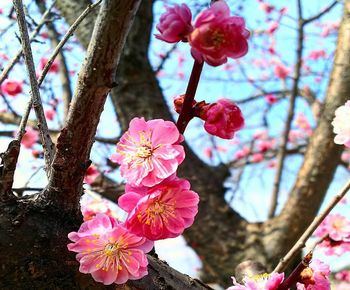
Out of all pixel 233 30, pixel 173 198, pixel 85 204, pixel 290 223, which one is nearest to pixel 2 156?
pixel 173 198

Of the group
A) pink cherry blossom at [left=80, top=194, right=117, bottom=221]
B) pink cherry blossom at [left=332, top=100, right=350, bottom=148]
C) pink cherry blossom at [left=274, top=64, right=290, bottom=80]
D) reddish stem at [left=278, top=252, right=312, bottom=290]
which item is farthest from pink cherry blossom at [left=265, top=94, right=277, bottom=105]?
reddish stem at [left=278, top=252, right=312, bottom=290]

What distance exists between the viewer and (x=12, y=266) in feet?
2.64

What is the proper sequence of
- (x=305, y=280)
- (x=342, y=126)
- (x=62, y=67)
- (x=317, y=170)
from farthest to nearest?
(x=62, y=67) → (x=317, y=170) → (x=342, y=126) → (x=305, y=280)

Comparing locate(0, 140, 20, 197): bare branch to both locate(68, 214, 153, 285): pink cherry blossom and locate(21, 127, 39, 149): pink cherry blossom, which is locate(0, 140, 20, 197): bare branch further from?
locate(21, 127, 39, 149): pink cherry blossom

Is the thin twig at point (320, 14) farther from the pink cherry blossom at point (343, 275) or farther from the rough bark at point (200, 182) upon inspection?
the pink cherry blossom at point (343, 275)

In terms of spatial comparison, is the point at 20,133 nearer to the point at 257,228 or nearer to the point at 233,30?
the point at 233,30

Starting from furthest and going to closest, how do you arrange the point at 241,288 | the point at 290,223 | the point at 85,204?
the point at 290,223 → the point at 85,204 → the point at 241,288

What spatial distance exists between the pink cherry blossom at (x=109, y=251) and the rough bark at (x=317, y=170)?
5.47 feet

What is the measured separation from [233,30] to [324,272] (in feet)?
1.90

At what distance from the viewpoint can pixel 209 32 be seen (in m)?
0.73

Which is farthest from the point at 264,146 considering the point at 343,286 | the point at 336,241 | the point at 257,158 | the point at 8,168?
the point at 8,168

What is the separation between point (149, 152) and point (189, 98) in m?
0.14

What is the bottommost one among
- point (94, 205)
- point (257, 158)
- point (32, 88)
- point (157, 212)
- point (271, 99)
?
point (257, 158)

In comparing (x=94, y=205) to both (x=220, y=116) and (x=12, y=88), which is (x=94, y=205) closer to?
(x=12, y=88)
